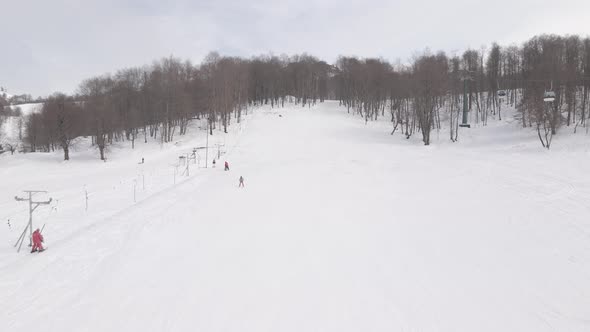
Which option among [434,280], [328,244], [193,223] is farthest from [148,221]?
[434,280]

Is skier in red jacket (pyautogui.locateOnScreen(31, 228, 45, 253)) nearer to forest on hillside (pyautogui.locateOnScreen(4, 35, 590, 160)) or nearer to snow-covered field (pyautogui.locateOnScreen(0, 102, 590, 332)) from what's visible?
snow-covered field (pyautogui.locateOnScreen(0, 102, 590, 332))

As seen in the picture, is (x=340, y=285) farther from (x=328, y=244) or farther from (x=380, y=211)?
(x=380, y=211)

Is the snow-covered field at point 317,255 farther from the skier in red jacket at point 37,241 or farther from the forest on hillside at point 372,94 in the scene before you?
the forest on hillside at point 372,94

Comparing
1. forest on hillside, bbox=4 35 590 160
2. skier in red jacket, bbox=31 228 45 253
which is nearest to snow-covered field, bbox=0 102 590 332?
skier in red jacket, bbox=31 228 45 253

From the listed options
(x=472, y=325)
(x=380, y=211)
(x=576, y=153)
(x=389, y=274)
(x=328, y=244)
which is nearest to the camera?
(x=472, y=325)

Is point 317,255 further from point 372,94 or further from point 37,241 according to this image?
point 372,94

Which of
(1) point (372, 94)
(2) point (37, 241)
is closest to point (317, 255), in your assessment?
(2) point (37, 241)

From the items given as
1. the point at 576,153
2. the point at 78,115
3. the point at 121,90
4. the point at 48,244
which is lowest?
the point at 48,244
